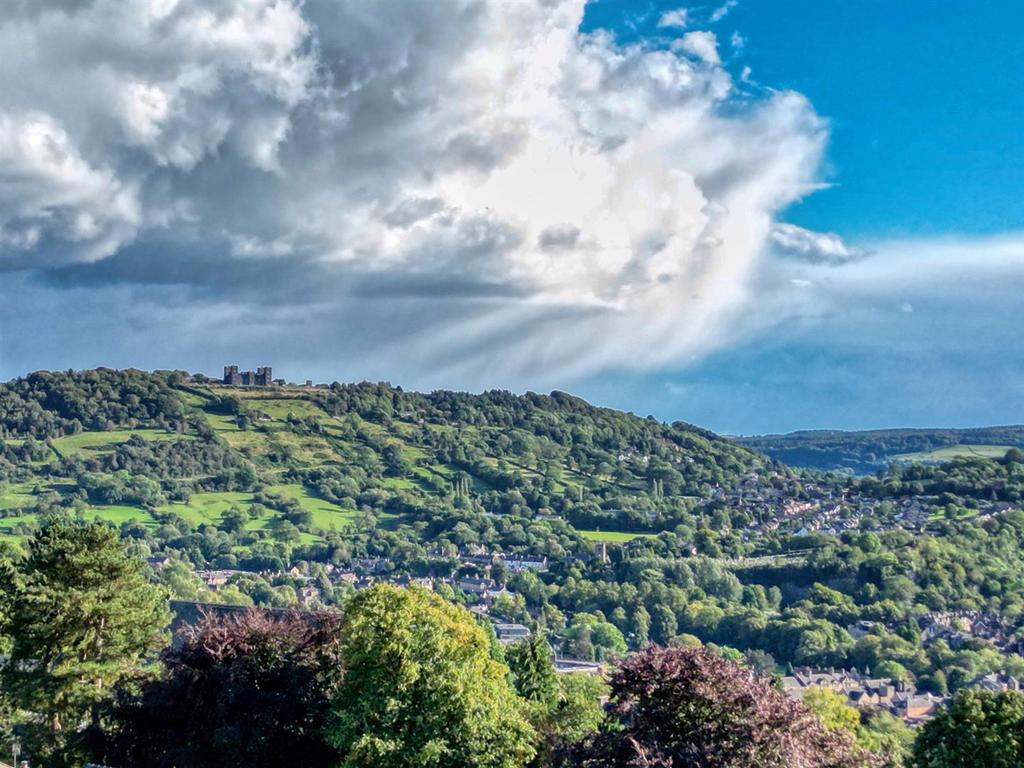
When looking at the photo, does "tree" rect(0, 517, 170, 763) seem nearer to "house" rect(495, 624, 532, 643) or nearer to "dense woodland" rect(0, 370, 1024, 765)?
"dense woodland" rect(0, 370, 1024, 765)

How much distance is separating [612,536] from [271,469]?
54.7 meters

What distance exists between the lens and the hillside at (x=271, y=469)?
145125mm

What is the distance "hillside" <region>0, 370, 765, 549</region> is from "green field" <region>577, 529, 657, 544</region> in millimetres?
1152

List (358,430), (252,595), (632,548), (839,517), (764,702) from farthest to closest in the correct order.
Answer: (358,430) → (839,517) → (632,548) → (252,595) → (764,702)

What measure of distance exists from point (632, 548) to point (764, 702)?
354ft

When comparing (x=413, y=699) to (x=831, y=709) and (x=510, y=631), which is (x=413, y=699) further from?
(x=510, y=631)

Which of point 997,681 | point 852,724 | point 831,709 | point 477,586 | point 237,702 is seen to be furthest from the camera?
point 477,586

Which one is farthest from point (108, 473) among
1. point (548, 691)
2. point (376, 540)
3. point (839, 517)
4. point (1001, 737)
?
point (1001, 737)

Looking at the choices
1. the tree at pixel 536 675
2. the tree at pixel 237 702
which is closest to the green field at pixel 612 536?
the tree at pixel 536 675

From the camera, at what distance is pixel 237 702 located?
2284 centimetres

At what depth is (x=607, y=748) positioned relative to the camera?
63.6ft

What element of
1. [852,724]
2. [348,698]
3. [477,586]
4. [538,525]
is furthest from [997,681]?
[538,525]

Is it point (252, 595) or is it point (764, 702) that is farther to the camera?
point (252, 595)

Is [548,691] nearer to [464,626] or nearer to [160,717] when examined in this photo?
[464,626]
